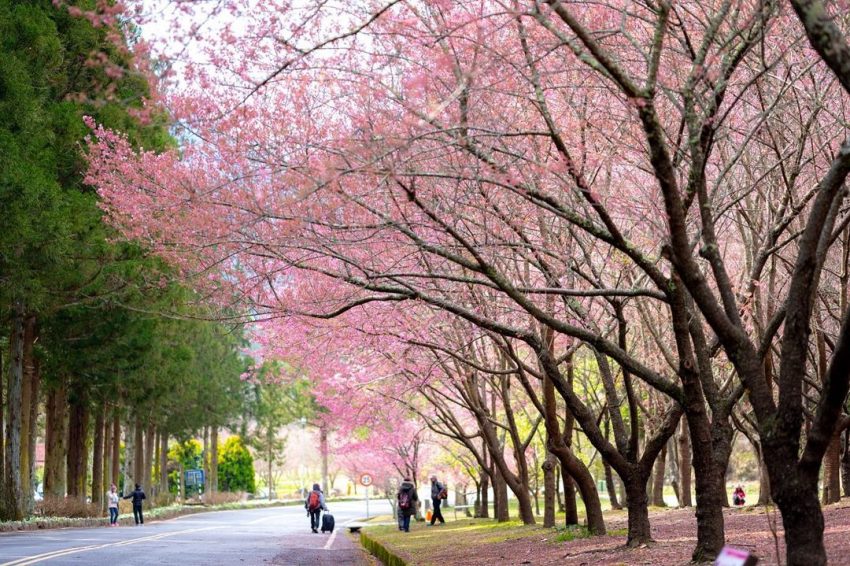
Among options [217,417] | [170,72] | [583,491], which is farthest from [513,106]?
[217,417]

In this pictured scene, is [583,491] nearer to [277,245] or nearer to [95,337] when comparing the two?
[277,245]

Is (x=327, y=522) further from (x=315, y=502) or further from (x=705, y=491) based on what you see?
(x=705, y=491)

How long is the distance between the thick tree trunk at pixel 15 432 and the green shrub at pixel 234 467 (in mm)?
49163

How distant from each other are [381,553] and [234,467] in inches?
2316

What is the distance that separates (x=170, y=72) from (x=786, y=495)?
205 inches

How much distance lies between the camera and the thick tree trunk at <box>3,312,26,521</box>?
2583cm

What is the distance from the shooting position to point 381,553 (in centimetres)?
1930

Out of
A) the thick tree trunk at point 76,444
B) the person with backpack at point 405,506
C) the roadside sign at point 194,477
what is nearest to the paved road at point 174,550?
the person with backpack at point 405,506

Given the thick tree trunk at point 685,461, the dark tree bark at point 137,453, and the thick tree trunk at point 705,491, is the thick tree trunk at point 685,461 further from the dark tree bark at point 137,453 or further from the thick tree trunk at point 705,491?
the dark tree bark at point 137,453

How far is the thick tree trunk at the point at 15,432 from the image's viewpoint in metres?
25.8

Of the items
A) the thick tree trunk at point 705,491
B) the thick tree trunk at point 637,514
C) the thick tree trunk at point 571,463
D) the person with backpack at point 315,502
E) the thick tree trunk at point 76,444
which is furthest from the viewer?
the thick tree trunk at point 76,444

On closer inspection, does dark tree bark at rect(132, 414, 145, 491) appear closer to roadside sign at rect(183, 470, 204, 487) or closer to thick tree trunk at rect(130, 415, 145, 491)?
thick tree trunk at rect(130, 415, 145, 491)

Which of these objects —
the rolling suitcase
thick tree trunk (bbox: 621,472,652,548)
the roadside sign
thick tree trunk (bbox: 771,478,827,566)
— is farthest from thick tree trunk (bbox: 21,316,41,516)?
the roadside sign

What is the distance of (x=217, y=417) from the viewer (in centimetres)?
5631
